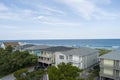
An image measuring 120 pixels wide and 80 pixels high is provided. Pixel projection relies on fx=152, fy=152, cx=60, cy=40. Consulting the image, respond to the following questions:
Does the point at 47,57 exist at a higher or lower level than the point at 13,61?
higher

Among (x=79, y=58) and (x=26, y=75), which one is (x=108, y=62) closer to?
(x=79, y=58)

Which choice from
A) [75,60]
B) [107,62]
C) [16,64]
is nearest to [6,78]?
[16,64]

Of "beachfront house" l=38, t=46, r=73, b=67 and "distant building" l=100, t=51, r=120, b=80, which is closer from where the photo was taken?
"distant building" l=100, t=51, r=120, b=80

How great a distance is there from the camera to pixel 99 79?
87.4 feet

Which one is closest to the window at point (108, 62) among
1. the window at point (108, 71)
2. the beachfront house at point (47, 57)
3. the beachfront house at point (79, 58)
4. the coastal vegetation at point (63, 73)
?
the window at point (108, 71)

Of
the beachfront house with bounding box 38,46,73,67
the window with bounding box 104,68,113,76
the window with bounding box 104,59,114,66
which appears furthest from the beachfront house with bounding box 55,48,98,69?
the window with bounding box 104,68,113,76

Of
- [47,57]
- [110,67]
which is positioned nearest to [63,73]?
[110,67]

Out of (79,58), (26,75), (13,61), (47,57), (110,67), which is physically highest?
(79,58)

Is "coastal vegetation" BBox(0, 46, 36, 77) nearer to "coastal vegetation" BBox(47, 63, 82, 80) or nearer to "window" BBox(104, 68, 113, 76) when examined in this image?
"coastal vegetation" BBox(47, 63, 82, 80)

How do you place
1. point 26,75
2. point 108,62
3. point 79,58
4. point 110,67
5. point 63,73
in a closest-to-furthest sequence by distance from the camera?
1. point 63,73
2. point 26,75
3. point 110,67
4. point 108,62
5. point 79,58

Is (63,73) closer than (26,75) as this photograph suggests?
Yes

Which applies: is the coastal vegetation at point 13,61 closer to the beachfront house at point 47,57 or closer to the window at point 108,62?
the beachfront house at point 47,57

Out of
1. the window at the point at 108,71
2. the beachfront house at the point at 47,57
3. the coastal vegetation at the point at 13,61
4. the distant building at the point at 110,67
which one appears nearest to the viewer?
the distant building at the point at 110,67

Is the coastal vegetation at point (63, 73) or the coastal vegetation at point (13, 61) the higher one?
the coastal vegetation at point (63, 73)
